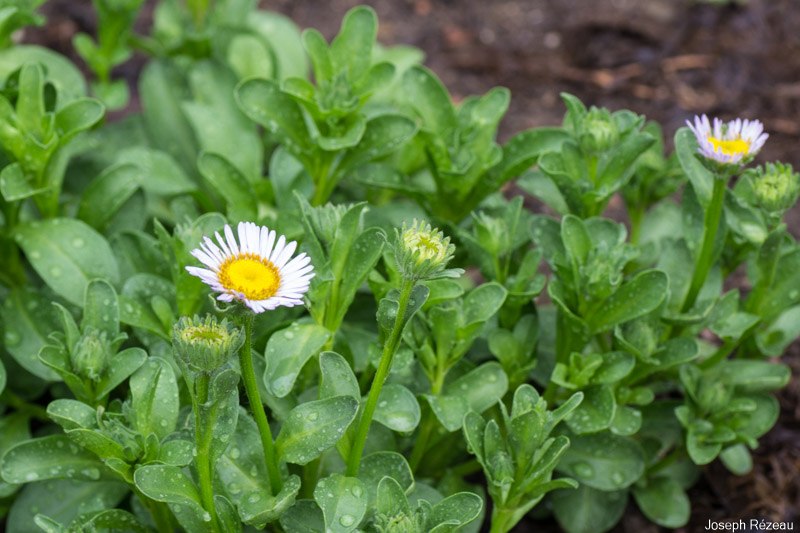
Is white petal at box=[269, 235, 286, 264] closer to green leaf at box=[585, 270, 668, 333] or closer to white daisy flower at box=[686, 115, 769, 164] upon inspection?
green leaf at box=[585, 270, 668, 333]

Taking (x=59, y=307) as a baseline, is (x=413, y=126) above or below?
above

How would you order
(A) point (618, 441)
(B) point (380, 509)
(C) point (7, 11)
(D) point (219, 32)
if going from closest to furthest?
(B) point (380, 509), (A) point (618, 441), (C) point (7, 11), (D) point (219, 32)

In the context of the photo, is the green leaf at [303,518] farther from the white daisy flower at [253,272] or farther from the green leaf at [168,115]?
the green leaf at [168,115]

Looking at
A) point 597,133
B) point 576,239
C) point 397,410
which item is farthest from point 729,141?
point 397,410

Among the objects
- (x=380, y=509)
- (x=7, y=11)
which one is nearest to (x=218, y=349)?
(x=380, y=509)

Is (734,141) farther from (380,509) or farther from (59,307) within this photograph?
(59,307)

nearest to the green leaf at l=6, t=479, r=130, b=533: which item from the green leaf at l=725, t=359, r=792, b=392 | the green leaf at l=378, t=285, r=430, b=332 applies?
the green leaf at l=378, t=285, r=430, b=332
